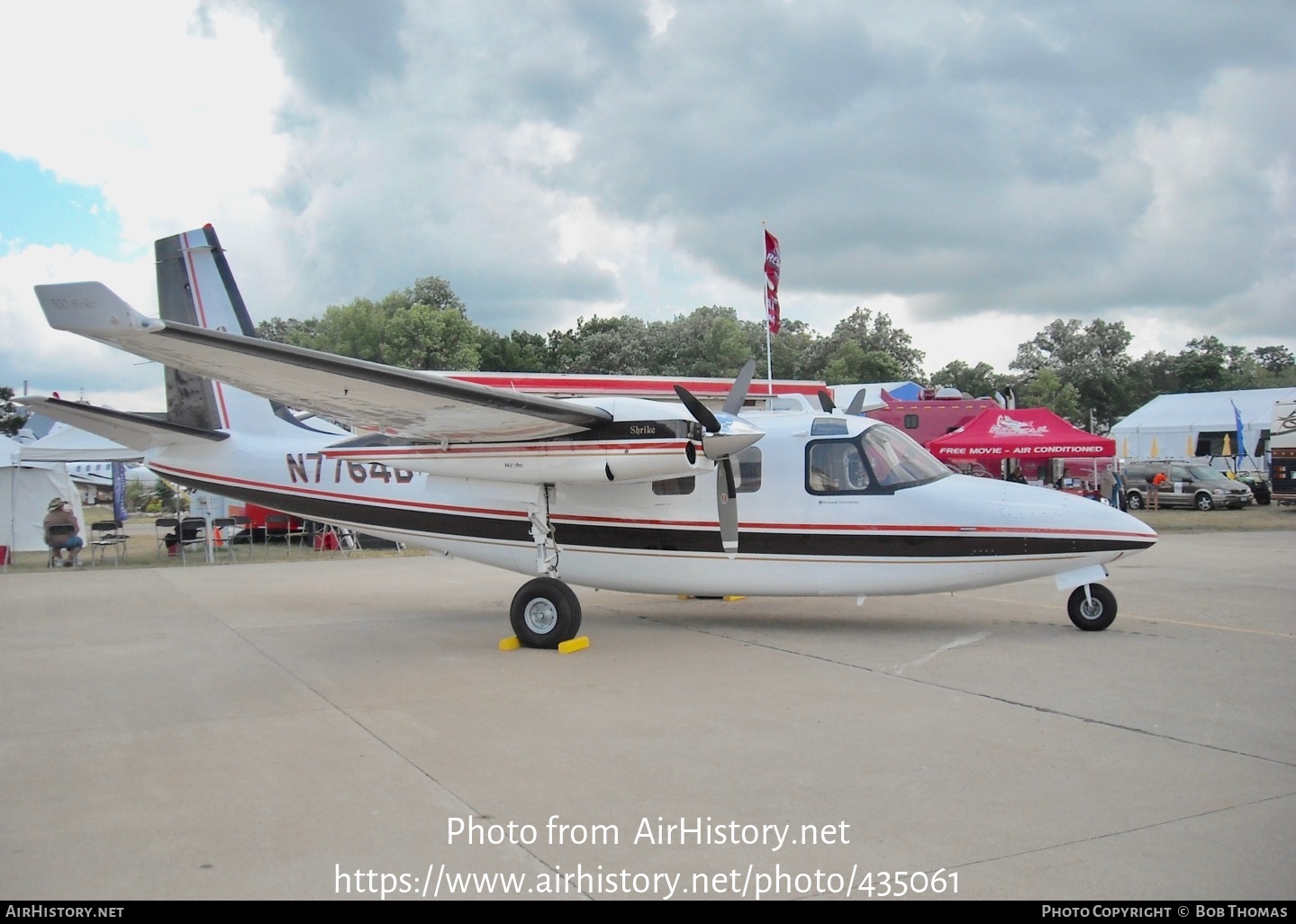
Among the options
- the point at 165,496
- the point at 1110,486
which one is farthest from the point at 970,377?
the point at 165,496

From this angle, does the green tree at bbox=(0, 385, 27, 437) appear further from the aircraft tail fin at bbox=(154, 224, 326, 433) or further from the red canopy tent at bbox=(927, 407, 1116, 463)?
the red canopy tent at bbox=(927, 407, 1116, 463)

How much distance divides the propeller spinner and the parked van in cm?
2779

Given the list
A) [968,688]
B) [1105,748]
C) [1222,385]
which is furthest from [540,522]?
[1222,385]

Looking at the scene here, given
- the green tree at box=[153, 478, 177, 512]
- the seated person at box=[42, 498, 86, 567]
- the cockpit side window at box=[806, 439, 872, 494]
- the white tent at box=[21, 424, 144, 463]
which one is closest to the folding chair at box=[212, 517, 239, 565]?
the white tent at box=[21, 424, 144, 463]

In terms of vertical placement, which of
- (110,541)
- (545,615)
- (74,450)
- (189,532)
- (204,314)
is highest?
(204,314)

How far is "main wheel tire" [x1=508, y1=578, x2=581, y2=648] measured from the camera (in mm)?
9031

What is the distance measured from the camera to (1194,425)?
4403cm

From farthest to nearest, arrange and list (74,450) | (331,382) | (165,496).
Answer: (165,496)
(74,450)
(331,382)

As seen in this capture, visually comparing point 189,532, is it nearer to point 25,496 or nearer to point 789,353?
point 25,496

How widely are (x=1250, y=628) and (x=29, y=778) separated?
1080 centimetres

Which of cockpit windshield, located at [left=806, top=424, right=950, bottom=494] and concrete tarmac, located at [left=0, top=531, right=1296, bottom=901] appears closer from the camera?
concrete tarmac, located at [left=0, top=531, right=1296, bottom=901]

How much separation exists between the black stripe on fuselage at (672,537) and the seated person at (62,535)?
10.4m

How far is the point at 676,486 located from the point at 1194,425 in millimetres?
43200

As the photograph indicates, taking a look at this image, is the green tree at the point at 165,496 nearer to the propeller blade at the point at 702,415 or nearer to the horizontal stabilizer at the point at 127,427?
the horizontal stabilizer at the point at 127,427
